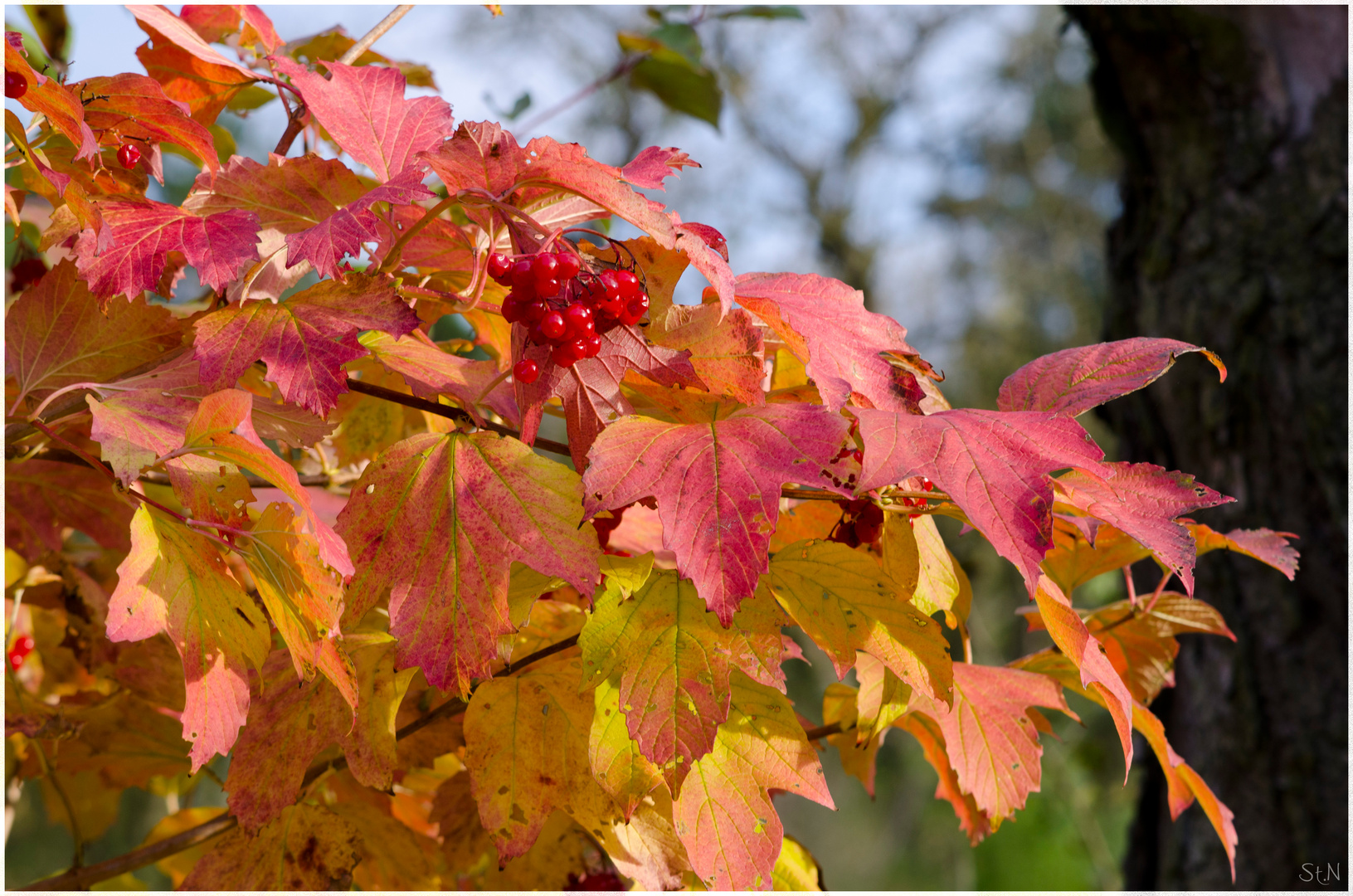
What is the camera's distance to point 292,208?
0.53 meters

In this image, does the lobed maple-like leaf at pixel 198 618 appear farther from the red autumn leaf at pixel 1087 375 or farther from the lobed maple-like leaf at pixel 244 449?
the red autumn leaf at pixel 1087 375

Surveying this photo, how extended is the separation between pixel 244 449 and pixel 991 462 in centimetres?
33

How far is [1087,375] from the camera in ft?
1.73

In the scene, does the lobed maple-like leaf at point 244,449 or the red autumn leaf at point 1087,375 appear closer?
the lobed maple-like leaf at point 244,449

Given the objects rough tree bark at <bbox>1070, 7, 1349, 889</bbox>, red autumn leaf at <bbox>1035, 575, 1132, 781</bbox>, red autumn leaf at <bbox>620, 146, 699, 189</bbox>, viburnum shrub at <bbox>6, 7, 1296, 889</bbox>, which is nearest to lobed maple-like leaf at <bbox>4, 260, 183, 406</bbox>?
viburnum shrub at <bbox>6, 7, 1296, 889</bbox>

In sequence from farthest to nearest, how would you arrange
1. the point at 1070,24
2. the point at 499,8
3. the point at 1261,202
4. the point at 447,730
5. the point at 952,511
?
the point at 1070,24
the point at 1261,202
the point at 499,8
the point at 447,730
the point at 952,511

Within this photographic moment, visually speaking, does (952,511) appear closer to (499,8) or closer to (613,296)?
(613,296)

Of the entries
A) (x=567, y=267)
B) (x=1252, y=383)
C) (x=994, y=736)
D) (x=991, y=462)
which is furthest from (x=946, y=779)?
(x=1252, y=383)

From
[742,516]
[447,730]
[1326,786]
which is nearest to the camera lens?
[742,516]

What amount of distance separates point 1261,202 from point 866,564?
1489 mm

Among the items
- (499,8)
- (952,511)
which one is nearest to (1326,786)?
(952,511)

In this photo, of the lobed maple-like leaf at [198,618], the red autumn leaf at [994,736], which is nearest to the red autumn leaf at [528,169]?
the lobed maple-like leaf at [198,618]

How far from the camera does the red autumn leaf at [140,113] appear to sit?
0.53m

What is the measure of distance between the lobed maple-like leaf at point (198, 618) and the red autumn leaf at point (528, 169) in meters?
0.22
